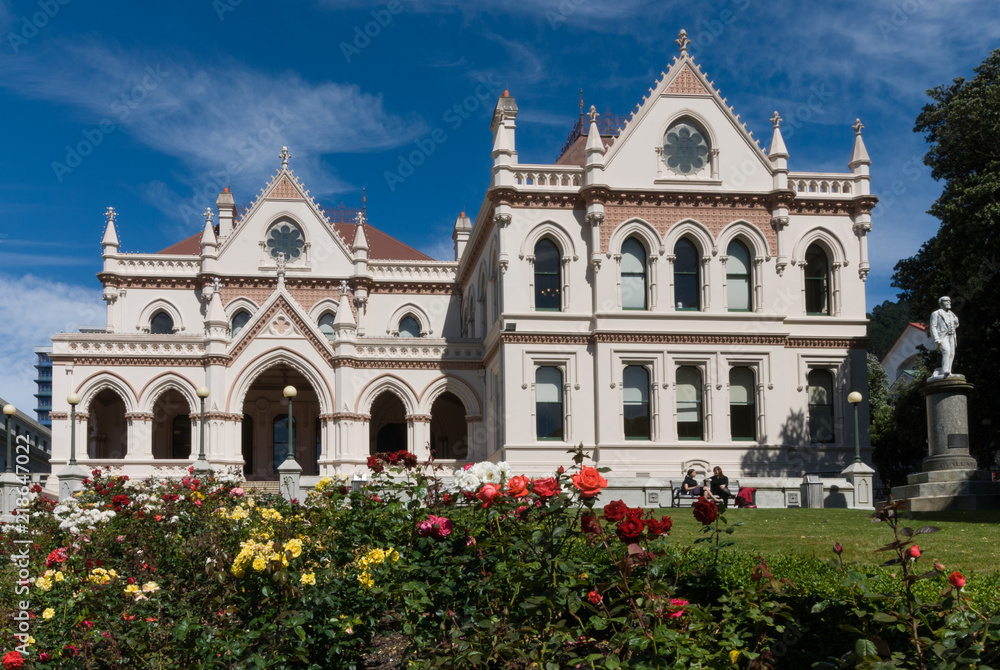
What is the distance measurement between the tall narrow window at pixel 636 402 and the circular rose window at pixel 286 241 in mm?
17355

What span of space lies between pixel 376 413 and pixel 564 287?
12981mm

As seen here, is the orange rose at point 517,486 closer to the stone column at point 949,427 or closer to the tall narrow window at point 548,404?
the stone column at point 949,427

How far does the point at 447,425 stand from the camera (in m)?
40.9

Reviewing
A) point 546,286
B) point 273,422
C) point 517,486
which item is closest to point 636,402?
point 546,286

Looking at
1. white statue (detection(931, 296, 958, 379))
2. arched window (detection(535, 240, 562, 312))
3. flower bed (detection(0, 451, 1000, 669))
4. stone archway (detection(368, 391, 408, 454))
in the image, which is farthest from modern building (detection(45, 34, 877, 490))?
flower bed (detection(0, 451, 1000, 669))

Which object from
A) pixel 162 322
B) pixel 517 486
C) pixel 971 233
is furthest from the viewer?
pixel 162 322

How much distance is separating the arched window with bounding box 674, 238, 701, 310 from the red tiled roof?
1618 centimetres

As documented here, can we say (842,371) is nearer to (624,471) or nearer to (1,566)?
(624,471)

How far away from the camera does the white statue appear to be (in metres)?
22.2

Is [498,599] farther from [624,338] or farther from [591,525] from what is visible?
[624,338]

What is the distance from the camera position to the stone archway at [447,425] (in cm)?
4047

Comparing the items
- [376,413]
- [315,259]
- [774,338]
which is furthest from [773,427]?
[315,259]

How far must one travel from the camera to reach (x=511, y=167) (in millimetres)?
30984

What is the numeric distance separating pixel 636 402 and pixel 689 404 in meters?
1.74
